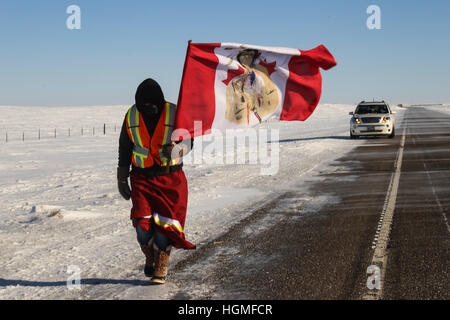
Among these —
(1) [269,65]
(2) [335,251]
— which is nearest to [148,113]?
(1) [269,65]

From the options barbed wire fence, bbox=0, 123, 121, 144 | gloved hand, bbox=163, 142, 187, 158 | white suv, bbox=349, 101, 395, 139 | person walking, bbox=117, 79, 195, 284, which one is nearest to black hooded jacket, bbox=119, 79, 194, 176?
person walking, bbox=117, 79, 195, 284

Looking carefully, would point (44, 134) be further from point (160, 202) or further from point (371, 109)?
point (160, 202)

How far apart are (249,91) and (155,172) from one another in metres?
1.15

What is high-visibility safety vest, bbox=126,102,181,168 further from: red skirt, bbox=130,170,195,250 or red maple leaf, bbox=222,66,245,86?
red maple leaf, bbox=222,66,245,86

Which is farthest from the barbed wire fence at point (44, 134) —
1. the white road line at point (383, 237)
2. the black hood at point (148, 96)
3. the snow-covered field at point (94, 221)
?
the black hood at point (148, 96)

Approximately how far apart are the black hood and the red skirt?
1.91 feet

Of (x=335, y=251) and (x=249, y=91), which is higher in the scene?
(x=249, y=91)

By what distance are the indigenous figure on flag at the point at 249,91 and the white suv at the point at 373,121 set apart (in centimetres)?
2158

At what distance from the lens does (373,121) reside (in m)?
26.8

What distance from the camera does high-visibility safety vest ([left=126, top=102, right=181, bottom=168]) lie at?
181 inches

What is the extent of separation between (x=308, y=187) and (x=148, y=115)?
7066mm
